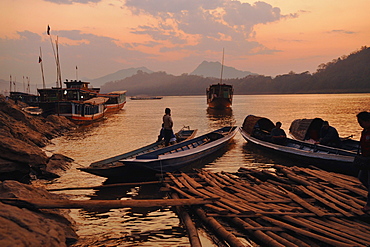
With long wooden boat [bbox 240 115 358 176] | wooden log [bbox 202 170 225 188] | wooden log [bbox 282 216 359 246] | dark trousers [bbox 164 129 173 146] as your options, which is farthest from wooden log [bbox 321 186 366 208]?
dark trousers [bbox 164 129 173 146]

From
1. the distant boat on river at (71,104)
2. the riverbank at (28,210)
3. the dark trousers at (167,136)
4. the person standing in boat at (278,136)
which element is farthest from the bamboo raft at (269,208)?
the distant boat on river at (71,104)

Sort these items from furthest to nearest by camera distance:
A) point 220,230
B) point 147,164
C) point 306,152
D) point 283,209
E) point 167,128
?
point 167,128, point 306,152, point 147,164, point 283,209, point 220,230

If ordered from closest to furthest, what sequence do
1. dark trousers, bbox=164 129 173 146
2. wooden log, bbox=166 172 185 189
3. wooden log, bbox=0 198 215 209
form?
wooden log, bbox=0 198 215 209
wooden log, bbox=166 172 185 189
dark trousers, bbox=164 129 173 146

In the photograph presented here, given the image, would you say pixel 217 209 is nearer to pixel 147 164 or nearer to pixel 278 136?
pixel 147 164

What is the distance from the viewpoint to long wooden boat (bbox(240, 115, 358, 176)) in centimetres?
1263

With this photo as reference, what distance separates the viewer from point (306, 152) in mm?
14680

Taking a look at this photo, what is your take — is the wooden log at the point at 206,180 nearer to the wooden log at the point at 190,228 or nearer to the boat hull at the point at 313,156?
the wooden log at the point at 190,228

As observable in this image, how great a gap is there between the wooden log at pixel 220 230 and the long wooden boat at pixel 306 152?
750cm

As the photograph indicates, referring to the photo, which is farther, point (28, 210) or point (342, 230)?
point (28, 210)

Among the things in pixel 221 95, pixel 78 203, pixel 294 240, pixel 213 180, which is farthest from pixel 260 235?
pixel 221 95

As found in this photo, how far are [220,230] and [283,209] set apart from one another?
1.82m

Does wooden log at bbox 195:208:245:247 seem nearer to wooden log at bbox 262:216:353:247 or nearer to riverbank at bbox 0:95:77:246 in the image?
wooden log at bbox 262:216:353:247

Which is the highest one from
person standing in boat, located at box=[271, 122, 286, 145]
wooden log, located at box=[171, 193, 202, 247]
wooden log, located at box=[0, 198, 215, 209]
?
person standing in boat, located at box=[271, 122, 286, 145]

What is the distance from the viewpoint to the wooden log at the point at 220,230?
254 inches
